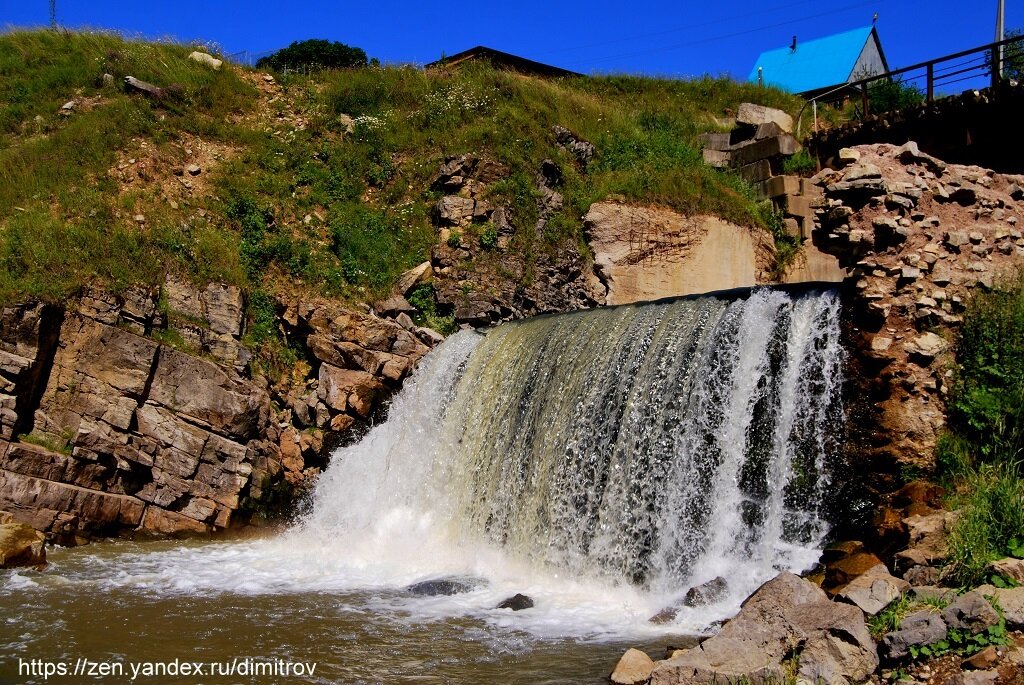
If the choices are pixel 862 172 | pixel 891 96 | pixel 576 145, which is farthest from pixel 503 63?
pixel 862 172

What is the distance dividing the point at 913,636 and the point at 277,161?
17989 millimetres

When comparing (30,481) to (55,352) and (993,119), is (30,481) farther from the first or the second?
(993,119)

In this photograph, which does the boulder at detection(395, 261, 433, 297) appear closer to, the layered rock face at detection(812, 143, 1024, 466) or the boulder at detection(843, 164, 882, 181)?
the layered rock face at detection(812, 143, 1024, 466)

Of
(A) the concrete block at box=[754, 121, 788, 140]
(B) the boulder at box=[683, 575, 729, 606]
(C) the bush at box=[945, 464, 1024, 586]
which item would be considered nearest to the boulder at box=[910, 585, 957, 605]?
(C) the bush at box=[945, 464, 1024, 586]

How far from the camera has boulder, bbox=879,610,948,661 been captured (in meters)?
6.35

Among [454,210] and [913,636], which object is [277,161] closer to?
[454,210]

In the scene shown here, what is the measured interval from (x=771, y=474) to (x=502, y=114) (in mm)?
14748

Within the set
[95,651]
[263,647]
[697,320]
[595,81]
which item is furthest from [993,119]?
[95,651]

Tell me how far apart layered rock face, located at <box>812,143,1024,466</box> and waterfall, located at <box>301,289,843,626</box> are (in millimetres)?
548

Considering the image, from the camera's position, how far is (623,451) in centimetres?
1145

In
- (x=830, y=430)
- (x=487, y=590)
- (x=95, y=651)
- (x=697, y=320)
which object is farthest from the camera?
(x=697, y=320)

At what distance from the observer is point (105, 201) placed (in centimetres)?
1714

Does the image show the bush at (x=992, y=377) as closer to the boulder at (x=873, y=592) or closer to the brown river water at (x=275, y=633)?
the boulder at (x=873, y=592)

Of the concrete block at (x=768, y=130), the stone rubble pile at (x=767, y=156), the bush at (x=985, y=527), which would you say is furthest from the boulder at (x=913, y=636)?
the concrete block at (x=768, y=130)
